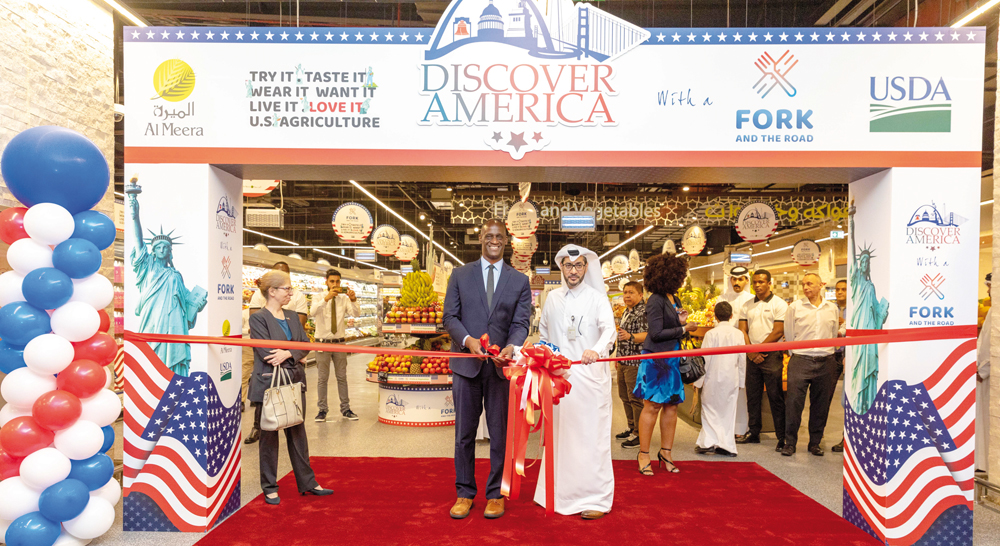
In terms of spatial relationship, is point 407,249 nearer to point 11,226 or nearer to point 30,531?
point 11,226

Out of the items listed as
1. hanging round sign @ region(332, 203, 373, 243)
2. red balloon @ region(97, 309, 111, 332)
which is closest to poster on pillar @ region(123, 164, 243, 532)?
red balloon @ region(97, 309, 111, 332)

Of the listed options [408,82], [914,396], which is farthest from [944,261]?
[408,82]

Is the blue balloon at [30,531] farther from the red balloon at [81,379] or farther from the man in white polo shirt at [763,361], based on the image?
the man in white polo shirt at [763,361]

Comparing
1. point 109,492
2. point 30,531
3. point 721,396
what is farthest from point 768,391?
point 30,531

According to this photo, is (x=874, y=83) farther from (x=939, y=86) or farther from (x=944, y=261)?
(x=944, y=261)

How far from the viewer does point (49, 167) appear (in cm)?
301

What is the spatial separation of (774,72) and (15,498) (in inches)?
184

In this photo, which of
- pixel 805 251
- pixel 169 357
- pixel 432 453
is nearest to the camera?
pixel 169 357

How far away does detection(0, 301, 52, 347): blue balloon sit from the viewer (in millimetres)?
2920

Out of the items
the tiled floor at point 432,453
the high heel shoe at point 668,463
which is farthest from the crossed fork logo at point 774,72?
the high heel shoe at point 668,463

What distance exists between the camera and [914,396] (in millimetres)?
3404

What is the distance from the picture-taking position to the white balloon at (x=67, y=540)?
3.06 metres

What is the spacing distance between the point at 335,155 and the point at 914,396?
365cm

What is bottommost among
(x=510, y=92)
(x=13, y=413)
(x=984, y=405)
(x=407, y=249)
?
(x=984, y=405)
